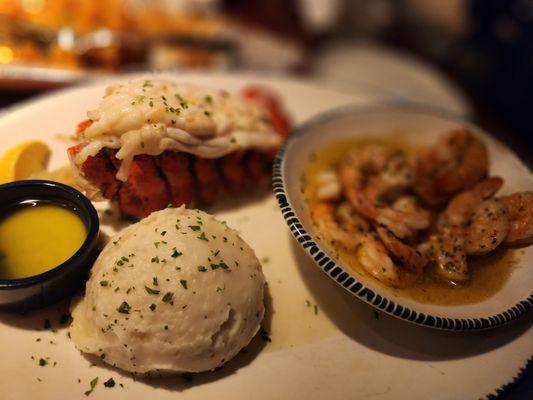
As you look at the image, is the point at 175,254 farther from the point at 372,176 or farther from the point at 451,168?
the point at 451,168

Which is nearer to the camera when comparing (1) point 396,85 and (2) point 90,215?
(2) point 90,215

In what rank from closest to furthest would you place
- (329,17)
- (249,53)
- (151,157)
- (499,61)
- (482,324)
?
(482,324) < (151,157) < (499,61) < (249,53) < (329,17)

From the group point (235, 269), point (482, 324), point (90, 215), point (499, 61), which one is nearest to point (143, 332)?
point (235, 269)

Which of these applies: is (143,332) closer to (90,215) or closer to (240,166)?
(90,215)

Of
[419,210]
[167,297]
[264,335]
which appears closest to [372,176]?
[419,210]

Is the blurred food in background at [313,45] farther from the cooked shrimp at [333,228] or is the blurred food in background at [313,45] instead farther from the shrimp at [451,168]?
the cooked shrimp at [333,228]

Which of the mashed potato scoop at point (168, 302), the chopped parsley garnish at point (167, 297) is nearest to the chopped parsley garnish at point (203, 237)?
the mashed potato scoop at point (168, 302)
